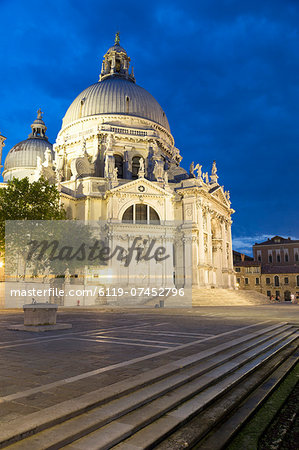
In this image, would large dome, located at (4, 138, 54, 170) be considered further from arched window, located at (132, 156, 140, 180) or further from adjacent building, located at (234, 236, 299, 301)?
adjacent building, located at (234, 236, 299, 301)

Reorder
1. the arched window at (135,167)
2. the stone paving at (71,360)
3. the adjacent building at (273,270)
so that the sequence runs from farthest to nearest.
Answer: the adjacent building at (273,270) < the arched window at (135,167) < the stone paving at (71,360)

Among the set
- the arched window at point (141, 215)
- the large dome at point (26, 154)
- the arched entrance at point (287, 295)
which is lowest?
the arched entrance at point (287, 295)

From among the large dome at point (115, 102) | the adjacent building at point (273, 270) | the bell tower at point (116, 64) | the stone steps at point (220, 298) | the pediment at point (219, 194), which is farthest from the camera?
the adjacent building at point (273, 270)

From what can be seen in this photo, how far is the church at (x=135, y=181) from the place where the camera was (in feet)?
147

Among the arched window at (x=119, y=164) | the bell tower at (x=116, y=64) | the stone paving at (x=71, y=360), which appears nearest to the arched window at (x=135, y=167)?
the arched window at (x=119, y=164)

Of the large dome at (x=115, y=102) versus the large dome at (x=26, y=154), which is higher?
the large dome at (x=115, y=102)

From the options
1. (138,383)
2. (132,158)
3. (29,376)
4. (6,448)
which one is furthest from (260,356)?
(132,158)

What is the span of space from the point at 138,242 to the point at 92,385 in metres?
38.4

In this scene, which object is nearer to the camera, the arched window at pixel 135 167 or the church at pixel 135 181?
the church at pixel 135 181

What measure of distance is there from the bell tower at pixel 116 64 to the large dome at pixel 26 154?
17210 millimetres

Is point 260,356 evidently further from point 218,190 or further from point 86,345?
point 218,190

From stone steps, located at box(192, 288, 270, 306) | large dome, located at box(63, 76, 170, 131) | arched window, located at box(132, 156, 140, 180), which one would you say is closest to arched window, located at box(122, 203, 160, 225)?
arched window, located at box(132, 156, 140, 180)

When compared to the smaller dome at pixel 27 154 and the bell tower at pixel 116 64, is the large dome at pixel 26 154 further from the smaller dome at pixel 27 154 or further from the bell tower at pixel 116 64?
the bell tower at pixel 116 64

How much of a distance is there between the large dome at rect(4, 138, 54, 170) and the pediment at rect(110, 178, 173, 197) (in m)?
23.9
